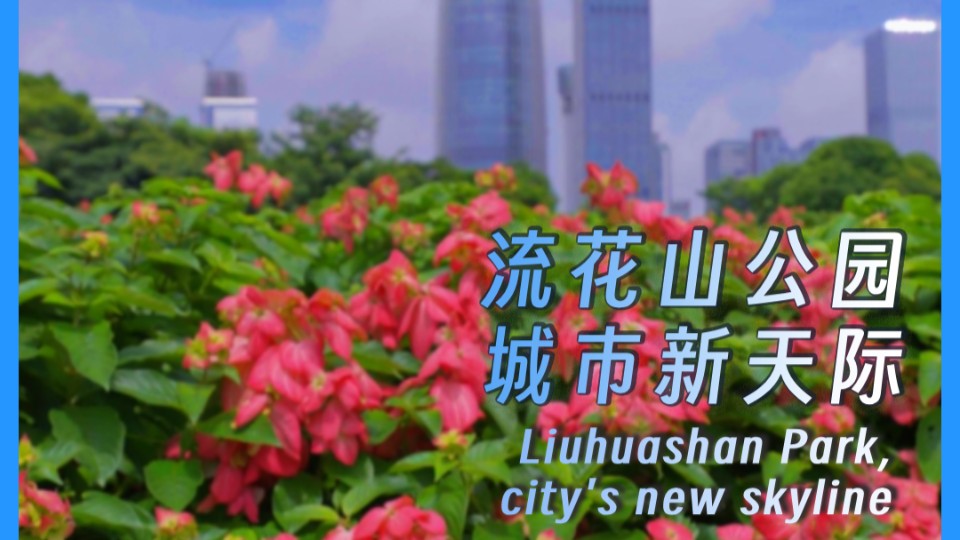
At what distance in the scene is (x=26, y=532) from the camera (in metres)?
0.81

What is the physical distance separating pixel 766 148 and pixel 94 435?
0.77m

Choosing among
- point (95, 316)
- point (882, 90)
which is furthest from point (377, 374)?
point (882, 90)

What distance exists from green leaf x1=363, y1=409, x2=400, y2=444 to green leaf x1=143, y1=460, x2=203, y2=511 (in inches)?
6.0

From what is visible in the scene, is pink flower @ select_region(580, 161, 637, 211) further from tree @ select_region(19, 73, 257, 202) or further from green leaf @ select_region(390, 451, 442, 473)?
tree @ select_region(19, 73, 257, 202)

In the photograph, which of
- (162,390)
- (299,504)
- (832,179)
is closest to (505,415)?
(299,504)

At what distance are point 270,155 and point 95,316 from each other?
2.79 feet

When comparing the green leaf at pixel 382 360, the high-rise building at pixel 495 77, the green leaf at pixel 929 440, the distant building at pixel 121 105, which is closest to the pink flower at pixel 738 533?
the green leaf at pixel 929 440

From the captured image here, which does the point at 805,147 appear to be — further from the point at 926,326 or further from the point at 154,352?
the point at 154,352

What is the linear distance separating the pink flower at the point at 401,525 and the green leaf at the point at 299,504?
50 mm

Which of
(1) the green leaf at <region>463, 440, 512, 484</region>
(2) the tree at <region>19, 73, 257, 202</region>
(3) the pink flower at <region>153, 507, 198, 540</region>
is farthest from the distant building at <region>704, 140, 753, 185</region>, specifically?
(2) the tree at <region>19, 73, 257, 202</region>

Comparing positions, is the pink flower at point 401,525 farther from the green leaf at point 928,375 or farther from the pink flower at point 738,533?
the green leaf at point 928,375

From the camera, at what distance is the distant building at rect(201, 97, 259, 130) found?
3.78 ft

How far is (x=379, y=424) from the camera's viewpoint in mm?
911

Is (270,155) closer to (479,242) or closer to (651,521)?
(479,242)
